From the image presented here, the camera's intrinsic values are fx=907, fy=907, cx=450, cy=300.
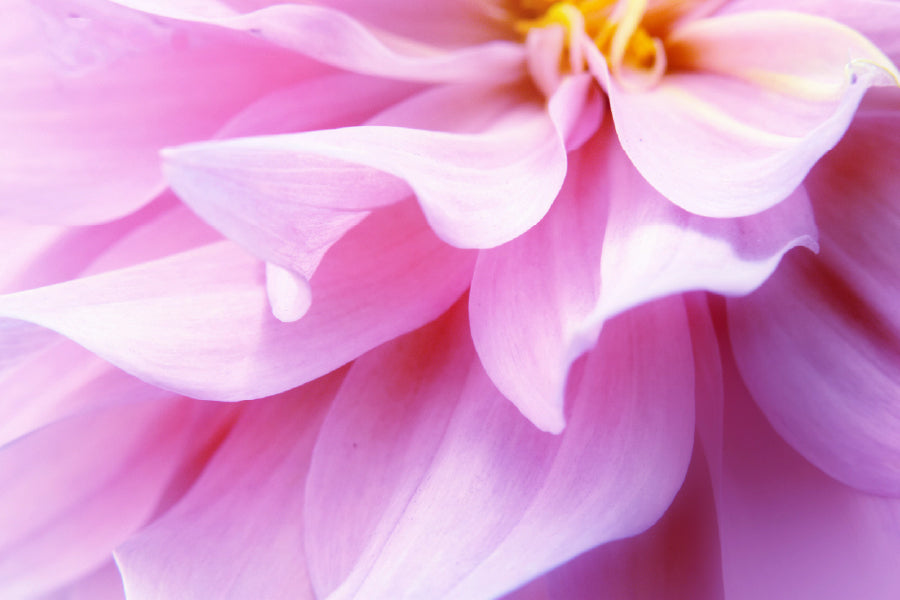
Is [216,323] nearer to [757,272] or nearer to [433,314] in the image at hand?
[433,314]


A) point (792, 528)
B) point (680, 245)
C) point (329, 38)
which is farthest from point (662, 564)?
point (329, 38)

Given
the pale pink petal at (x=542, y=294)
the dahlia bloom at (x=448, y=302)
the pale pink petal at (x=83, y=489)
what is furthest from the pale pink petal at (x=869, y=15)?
the pale pink petal at (x=83, y=489)

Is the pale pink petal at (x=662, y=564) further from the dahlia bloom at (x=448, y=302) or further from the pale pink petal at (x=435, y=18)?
the pale pink petal at (x=435, y=18)

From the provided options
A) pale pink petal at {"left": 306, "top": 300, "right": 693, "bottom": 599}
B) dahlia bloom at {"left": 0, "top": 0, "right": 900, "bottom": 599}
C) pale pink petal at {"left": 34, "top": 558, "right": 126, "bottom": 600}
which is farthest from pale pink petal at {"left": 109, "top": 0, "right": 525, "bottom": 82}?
pale pink petal at {"left": 34, "top": 558, "right": 126, "bottom": 600}

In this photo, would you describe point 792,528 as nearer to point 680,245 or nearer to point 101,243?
point 680,245

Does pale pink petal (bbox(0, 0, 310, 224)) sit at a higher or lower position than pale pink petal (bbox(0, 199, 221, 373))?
higher

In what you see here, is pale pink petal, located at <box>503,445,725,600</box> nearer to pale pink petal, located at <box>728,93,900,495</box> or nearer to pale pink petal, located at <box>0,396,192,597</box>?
pale pink petal, located at <box>728,93,900,495</box>
